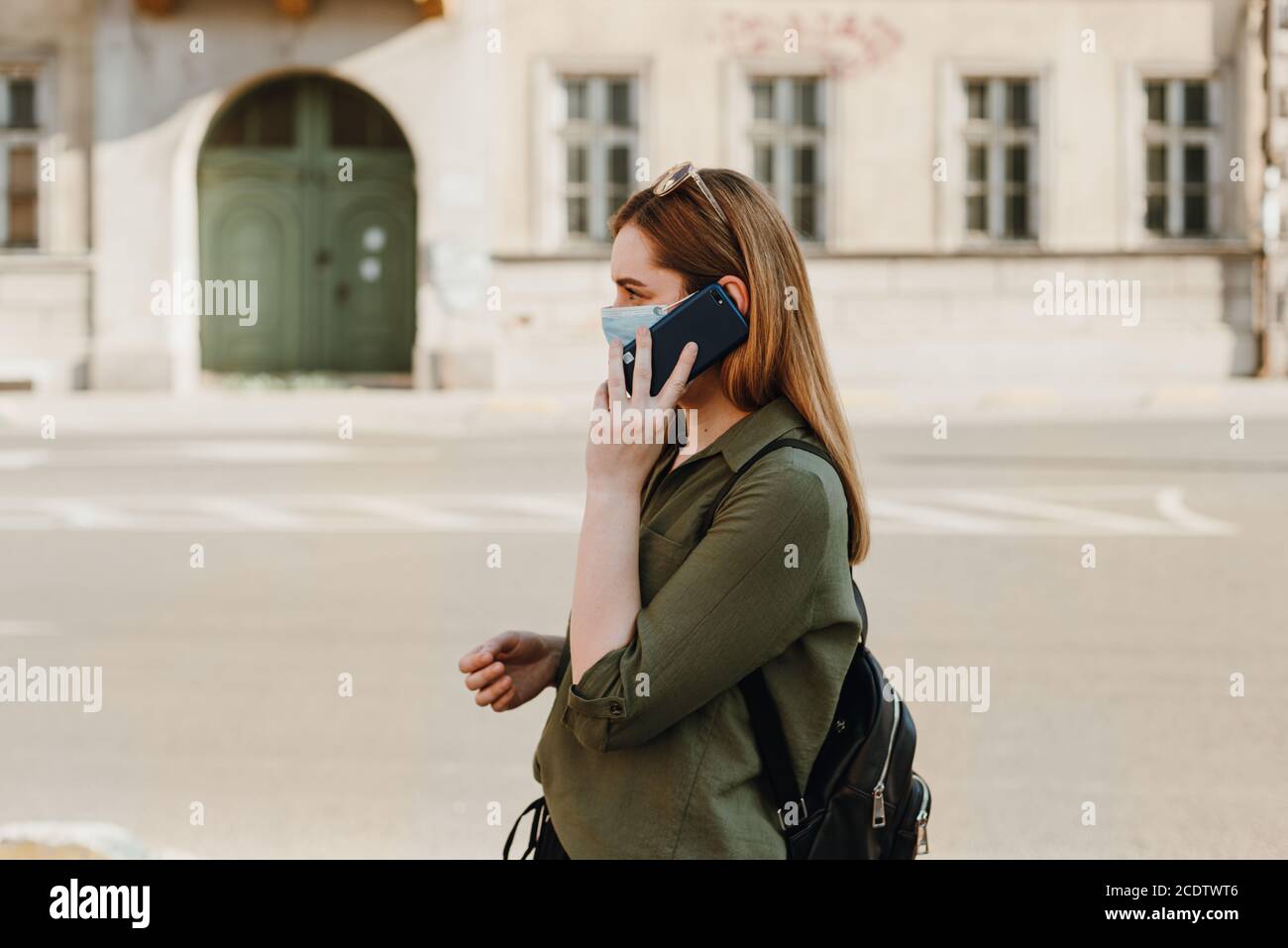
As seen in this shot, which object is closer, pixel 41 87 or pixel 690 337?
pixel 690 337

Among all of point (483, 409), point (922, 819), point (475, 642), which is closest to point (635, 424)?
point (922, 819)

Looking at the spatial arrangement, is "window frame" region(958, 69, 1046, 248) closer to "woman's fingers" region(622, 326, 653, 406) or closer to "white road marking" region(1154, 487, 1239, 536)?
"white road marking" region(1154, 487, 1239, 536)

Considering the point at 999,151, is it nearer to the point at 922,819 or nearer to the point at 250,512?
the point at 250,512

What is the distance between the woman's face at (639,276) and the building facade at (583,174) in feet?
66.5

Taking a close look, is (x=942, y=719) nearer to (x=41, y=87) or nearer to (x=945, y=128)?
(x=945, y=128)

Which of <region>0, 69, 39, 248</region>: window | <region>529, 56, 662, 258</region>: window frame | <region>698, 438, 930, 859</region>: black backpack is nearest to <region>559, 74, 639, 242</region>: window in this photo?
<region>529, 56, 662, 258</region>: window frame

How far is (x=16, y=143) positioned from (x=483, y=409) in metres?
A: 7.88

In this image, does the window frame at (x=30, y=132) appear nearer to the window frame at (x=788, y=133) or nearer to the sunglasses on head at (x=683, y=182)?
the window frame at (x=788, y=133)

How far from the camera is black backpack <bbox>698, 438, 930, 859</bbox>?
7.11ft

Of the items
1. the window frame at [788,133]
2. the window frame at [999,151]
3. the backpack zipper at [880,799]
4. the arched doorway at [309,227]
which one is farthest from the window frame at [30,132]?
the backpack zipper at [880,799]

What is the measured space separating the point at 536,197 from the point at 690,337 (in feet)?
69.5

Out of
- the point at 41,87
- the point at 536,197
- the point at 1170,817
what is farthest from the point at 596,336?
the point at 1170,817
